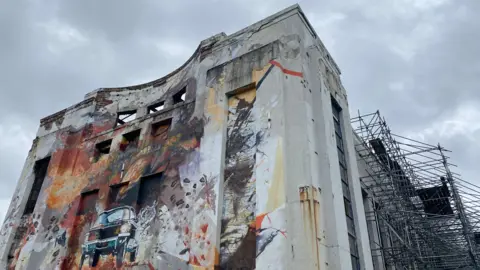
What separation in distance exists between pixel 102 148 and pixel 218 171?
7523mm

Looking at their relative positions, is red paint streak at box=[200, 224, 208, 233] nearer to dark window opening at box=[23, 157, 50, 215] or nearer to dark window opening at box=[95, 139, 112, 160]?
dark window opening at box=[95, 139, 112, 160]

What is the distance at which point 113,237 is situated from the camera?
12.1m

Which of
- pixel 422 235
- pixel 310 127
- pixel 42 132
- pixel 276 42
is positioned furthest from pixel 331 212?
pixel 42 132

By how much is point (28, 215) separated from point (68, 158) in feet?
9.11

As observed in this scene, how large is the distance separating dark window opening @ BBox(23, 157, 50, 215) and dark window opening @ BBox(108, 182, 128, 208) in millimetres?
4553

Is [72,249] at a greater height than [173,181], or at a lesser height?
lesser

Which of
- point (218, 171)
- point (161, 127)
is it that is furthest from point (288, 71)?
point (161, 127)

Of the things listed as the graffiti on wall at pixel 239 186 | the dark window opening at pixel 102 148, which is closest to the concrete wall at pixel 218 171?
the graffiti on wall at pixel 239 186

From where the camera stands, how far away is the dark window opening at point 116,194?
1284cm

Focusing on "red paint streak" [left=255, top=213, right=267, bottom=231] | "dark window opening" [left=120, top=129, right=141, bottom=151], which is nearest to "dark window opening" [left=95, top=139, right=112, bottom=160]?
"dark window opening" [left=120, top=129, right=141, bottom=151]

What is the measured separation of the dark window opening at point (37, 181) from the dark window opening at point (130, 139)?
170 inches

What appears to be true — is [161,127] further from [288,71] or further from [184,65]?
[288,71]

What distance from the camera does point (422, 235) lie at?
1575cm

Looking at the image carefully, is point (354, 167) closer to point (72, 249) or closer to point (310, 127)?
point (310, 127)
